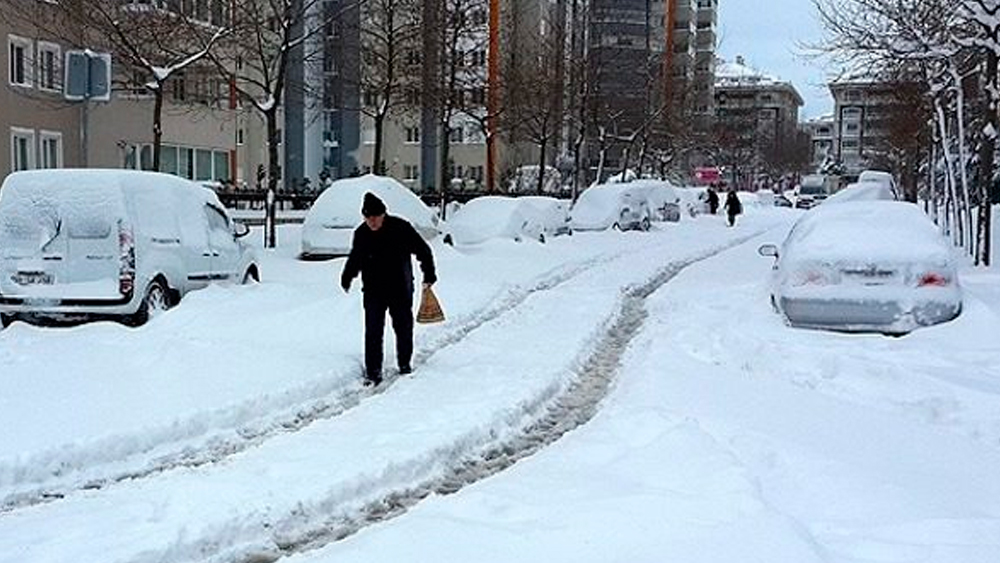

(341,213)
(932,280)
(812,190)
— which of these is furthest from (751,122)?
(932,280)

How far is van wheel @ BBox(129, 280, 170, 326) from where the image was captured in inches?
484

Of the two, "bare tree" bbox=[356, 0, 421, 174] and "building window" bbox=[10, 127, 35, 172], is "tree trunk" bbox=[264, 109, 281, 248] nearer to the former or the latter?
"bare tree" bbox=[356, 0, 421, 174]

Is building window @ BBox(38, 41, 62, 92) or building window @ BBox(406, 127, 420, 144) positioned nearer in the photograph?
building window @ BBox(38, 41, 62, 92)

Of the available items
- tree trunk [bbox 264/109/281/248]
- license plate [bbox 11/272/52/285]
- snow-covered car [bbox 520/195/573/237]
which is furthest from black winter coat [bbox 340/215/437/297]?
snow-covered car [bbox 520/195/573/237]

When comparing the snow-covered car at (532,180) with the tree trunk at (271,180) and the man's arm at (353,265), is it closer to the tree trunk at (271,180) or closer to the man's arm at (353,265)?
the tree trunk at (271,180)

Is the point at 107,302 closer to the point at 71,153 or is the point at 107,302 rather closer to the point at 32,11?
the point at 32,11

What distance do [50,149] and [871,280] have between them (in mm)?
29917

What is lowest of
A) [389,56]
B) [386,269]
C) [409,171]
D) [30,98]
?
[386,269]

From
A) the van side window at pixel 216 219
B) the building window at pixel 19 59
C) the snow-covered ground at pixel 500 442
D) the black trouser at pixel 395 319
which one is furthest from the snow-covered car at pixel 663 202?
the black trouser at pixel 395 319

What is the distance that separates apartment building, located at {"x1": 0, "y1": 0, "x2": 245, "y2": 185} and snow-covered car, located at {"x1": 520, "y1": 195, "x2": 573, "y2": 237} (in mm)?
9444

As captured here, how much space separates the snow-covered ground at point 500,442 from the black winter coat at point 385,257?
764 millimetres

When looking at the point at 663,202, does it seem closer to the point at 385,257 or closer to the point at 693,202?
A: the point at 693,202

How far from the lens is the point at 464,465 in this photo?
7074mm

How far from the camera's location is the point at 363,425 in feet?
26.0
